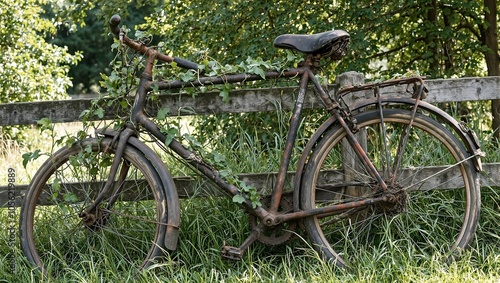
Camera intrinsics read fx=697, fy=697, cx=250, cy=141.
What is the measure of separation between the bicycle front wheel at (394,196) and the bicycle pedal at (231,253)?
38 centimetres

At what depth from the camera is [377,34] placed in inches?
232

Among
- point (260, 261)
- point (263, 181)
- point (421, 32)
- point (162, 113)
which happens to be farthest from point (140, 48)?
point (421, 32)

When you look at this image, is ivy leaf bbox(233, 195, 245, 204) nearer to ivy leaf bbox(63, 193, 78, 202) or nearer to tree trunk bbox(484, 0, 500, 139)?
ivy leaf bbox(63, 193, 78, 202)

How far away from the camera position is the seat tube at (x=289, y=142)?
3617 mm

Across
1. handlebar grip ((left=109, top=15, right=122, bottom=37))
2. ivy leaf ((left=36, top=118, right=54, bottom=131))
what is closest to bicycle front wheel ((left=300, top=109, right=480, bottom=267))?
handlebar grip ((left=109, top=15, right=122, bottom=37))

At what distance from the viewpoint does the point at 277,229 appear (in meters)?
3.68

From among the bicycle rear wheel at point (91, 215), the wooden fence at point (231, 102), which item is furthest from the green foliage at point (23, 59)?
the bicycle rear wheel at point (91, 215)

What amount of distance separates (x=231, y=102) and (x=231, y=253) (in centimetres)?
85

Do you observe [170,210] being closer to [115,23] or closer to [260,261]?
[260,261]

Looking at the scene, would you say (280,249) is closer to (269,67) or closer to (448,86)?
(269,67)

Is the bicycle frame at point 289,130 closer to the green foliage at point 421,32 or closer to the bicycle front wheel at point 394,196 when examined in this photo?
the bicycle front wheel at point 394,196

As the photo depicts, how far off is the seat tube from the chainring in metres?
0.07

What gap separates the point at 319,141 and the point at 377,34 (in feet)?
8.21

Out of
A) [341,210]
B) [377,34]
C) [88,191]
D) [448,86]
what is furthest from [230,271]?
[377,34]
